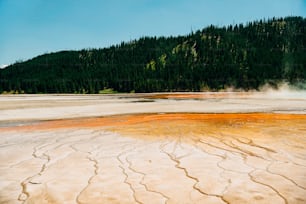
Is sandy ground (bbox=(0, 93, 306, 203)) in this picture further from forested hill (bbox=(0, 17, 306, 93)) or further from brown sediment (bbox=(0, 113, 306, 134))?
forested hill (bbox=(0, 17, 306, 93))

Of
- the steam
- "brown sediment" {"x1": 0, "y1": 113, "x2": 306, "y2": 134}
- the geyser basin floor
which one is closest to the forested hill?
the steam

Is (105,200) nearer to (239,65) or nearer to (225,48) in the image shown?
(239,65)

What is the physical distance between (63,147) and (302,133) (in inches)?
292

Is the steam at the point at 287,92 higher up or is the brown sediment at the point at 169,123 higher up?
the brown sediment at the point at 169,123

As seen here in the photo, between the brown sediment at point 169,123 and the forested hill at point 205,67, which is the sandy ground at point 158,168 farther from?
the forested hill at point 205,67

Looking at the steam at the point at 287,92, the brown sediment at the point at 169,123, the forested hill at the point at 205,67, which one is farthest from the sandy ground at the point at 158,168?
the forested hill at the point at 205,67

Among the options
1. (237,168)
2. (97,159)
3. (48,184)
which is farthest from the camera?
(97,159)

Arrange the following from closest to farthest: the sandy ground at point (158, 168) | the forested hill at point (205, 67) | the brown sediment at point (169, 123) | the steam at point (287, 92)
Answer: the sandy ground at point (158, 168)
the brown sediment at point (169, 123)
the steam at point (287, 92)
the forested hill at point (205, 67)

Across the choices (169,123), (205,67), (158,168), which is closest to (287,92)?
(169,123)

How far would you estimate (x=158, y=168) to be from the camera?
6473mm

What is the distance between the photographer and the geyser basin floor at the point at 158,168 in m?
4.88

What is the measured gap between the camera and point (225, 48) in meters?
176

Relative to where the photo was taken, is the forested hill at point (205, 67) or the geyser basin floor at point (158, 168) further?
the forested hill at point (205, 67)

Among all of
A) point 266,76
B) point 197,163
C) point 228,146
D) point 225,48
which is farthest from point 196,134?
point 225,48
